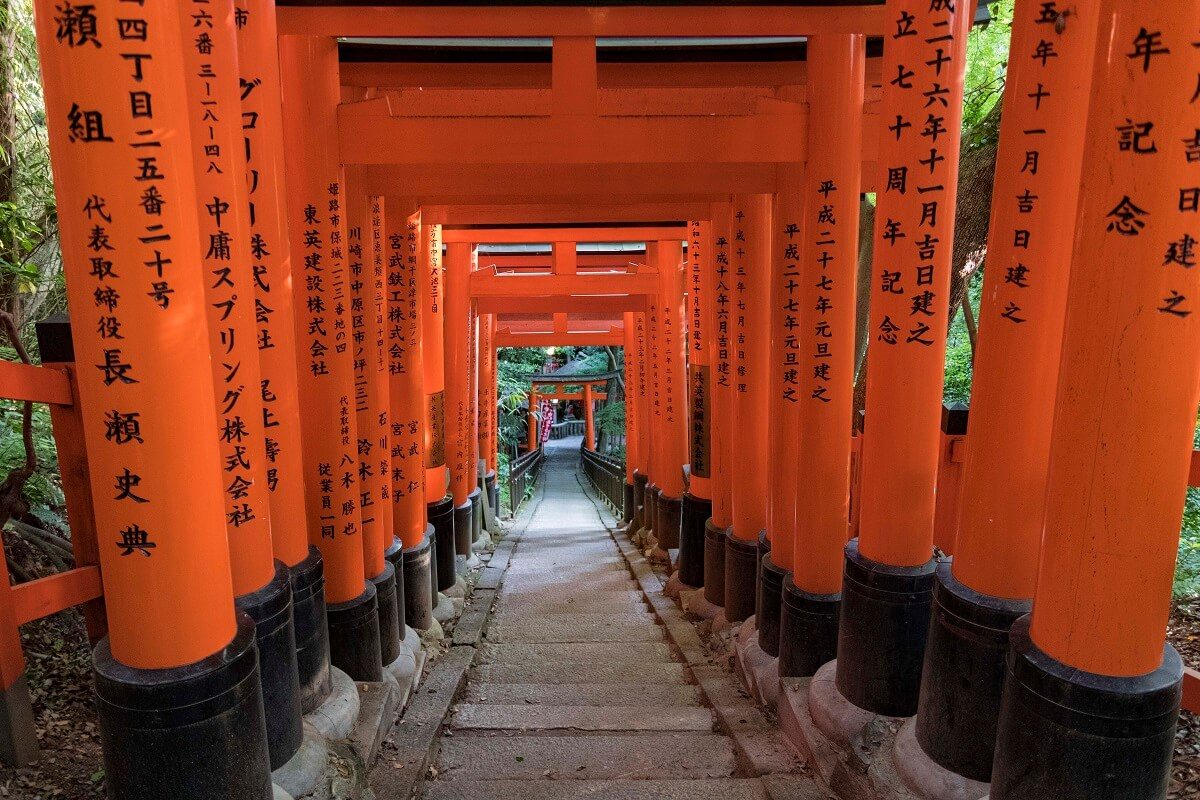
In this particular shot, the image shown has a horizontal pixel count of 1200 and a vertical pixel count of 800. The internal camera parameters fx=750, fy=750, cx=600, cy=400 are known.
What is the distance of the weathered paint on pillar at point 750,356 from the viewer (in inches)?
216

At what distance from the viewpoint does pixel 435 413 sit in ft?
24.9

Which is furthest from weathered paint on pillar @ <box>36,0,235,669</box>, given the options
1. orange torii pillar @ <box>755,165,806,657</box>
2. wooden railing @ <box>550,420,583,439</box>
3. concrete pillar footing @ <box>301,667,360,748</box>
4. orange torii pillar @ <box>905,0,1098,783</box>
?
wooden railing @ <box>550,420,583,439</box>

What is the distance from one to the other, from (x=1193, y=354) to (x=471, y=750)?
357cm

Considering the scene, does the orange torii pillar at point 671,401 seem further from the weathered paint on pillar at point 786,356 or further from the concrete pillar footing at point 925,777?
the concrete pillar footing at point 925,777

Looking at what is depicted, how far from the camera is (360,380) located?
4535 mm

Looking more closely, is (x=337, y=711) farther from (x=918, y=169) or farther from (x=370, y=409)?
(x=918, y=169)

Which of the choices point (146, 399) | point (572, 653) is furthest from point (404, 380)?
point (146, 399)

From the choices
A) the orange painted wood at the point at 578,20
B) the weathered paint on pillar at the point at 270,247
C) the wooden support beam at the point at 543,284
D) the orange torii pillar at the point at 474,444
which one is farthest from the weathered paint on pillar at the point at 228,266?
the wooden support beam at the point at 543,284

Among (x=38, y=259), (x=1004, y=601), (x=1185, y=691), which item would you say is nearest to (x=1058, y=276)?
(x=1004, y=601)

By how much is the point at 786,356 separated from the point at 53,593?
11.9 feet

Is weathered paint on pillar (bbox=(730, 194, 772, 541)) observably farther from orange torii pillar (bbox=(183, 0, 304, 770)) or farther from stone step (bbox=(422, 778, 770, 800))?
orange torii pillar (bbox=(183, 0, 304, 770))

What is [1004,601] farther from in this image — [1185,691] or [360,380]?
[360,380]

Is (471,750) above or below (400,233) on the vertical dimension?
below

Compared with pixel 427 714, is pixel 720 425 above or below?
above
